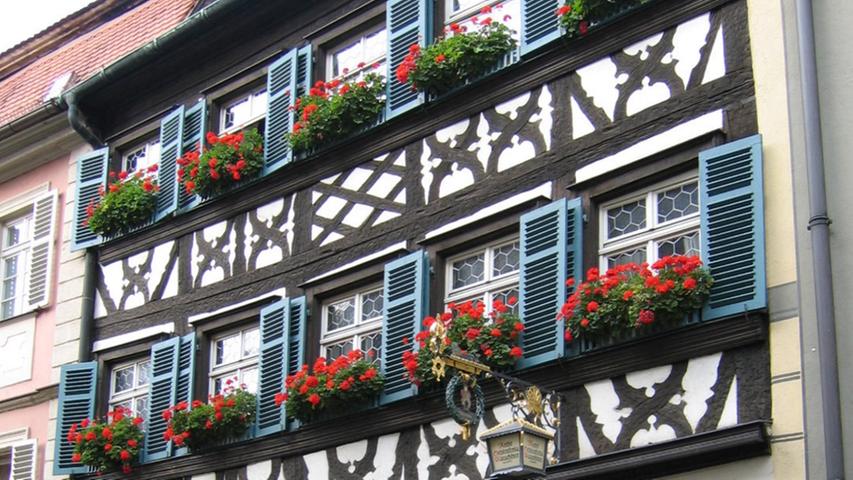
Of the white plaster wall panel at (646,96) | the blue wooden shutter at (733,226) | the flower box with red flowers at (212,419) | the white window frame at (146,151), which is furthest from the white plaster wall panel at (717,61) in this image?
the white window frame at (146,151)

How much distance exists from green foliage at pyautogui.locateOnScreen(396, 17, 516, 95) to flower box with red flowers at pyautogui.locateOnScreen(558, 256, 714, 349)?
93.1 inches

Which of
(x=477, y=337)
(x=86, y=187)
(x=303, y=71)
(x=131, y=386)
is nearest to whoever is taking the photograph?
(x=477, y=337)

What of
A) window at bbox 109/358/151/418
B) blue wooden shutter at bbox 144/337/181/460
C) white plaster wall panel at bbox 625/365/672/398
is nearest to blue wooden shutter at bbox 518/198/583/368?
white plaster wall panel at bbox 625/365/672/398

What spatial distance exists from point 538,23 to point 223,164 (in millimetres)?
3976

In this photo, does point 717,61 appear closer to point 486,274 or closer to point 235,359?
point 486,274

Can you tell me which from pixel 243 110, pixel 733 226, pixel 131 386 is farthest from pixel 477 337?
pixel 131 386

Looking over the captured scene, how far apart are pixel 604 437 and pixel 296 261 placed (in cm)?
439

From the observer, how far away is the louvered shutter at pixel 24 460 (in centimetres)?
1664

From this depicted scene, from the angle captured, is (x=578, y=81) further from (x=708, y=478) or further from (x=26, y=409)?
(x=26, y=409)

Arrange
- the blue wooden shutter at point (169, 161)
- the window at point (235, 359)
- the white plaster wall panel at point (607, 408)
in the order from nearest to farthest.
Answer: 1. the white plaster wall panel at point (607, 408)
2. the window at point (235, 359)
3. the blue wooden shutter at point (169, 161)

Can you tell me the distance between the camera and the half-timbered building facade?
10531mm

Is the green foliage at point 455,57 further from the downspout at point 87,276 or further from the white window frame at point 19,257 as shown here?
the white window frame at point 19,257

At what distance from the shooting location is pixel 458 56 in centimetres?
1307

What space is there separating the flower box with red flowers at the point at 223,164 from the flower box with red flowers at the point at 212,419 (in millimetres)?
2020
